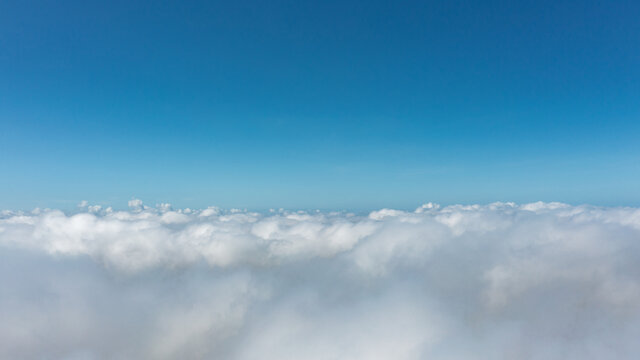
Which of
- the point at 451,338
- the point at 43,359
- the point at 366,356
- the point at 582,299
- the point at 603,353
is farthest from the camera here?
the point at 582,299

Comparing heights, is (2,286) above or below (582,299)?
above

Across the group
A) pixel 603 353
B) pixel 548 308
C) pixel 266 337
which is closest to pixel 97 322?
pixel 266 337

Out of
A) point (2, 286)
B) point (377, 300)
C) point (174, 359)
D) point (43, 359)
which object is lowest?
point (174, 359)

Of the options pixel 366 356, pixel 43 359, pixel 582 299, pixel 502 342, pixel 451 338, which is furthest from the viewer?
pixel 582 299

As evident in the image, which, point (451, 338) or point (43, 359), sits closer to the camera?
point (451, 338)

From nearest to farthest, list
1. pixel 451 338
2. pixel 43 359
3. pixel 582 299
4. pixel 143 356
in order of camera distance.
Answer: pixel 451 338 → pixel 43 359 → pixel 143 356 → pixel 582 299

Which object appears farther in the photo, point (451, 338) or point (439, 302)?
point (439, 302)

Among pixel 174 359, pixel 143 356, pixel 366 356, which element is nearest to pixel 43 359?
pixel 143 356

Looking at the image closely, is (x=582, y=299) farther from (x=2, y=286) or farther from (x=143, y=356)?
(x=2, y=286)

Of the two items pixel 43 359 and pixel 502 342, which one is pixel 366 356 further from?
pixel 43 359
